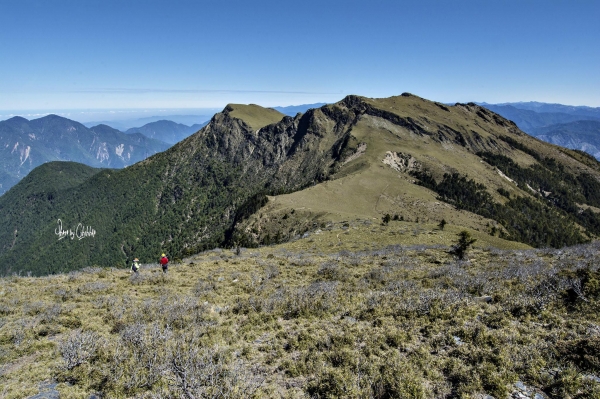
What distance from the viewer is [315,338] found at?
1088cm

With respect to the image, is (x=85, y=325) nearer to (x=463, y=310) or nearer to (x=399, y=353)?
(x=399, y=353)

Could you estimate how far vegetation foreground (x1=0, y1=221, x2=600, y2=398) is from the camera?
26.2 feet

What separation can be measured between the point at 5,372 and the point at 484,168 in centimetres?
20321

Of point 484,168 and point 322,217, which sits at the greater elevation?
point 484,168

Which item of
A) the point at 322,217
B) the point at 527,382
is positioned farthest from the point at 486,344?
the point at 322,217

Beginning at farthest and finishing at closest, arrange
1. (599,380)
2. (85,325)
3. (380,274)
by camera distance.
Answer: (380,274) < (85,325) < (599,380)

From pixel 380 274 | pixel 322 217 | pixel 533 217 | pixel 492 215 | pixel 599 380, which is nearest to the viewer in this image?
pixel 599 380

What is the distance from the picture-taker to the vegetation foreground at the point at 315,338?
7980mm

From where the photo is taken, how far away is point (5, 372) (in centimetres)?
947

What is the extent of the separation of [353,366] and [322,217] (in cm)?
5621

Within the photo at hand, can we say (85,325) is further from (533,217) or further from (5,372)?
(533,217)

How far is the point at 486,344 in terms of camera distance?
9.48 m

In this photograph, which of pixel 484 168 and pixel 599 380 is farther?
pixel 484 168

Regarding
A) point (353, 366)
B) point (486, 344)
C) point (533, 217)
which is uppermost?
point (486, 344)
